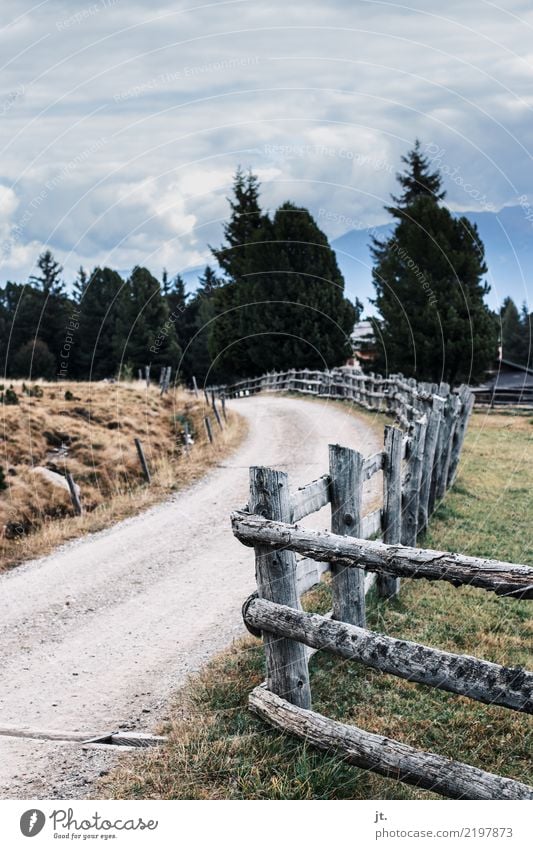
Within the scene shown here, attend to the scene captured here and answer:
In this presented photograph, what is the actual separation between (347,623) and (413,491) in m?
4.17

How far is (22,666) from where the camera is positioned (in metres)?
6.33

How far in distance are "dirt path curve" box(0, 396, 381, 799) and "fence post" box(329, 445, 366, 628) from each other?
1.37 m

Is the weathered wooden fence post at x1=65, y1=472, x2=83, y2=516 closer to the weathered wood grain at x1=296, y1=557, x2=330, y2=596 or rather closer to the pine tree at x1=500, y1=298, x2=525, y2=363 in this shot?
the weathered wood grain at x1=296, y1=557, x2=330, y2=596

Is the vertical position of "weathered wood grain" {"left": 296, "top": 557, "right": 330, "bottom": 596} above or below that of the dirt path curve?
above

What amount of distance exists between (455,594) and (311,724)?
11.5 feet

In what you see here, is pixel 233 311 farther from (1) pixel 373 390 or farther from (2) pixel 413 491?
(2) pixel 413 491

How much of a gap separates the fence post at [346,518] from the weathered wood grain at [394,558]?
1.19 metres

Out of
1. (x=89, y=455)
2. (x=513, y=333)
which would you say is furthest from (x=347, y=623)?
(x=513, y=333)

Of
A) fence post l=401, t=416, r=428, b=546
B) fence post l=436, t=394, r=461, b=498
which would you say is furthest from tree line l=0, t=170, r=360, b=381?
fence post l=401, t=416, r=428, b=546

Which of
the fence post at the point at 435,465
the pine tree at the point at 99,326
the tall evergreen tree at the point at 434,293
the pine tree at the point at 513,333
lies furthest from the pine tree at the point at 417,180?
the pine tree at the point at 513,333

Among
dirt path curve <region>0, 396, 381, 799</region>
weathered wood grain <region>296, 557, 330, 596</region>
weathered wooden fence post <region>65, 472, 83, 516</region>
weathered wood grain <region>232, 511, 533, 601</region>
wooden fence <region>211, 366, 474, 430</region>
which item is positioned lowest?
dirt path curve <region>0, 396, 381, 799</region>

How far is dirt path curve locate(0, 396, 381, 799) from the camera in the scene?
15.6ft

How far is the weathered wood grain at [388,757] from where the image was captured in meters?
3.51

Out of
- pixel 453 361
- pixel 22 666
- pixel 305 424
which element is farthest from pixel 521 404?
pixel 22 666
